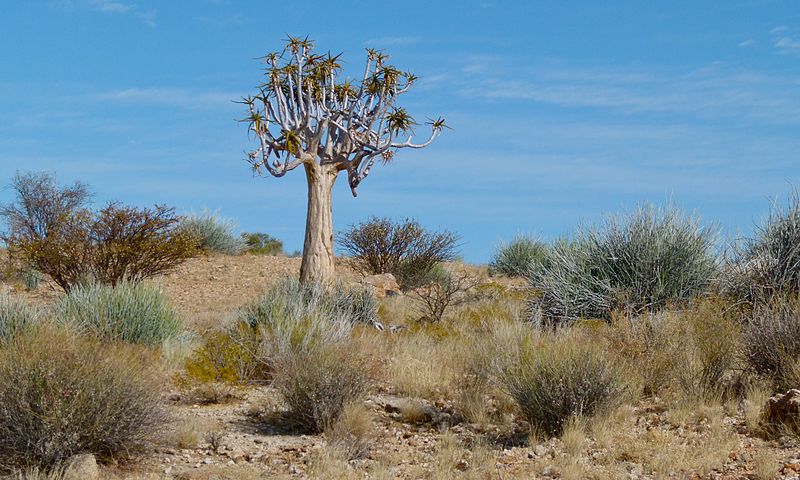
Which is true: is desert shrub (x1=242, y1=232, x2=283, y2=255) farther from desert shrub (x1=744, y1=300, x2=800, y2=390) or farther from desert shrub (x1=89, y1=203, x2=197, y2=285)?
desert shrub (x1=744, y1=300, x2=800, y2=390)

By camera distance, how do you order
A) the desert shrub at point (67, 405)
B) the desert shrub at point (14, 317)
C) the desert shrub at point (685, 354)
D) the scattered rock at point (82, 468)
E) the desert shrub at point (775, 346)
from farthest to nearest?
the desert shrub at point (14, 317), the desert shrub at point (775, 346), the desert shrub at point (685, 354), the desert shrub at point (67, 405), the scattered rock at point (82, 468)

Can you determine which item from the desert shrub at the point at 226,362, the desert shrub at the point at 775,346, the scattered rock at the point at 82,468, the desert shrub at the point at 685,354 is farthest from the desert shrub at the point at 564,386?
the scattered rock at the point at 82,468

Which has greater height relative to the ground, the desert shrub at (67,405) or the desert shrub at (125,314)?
the desert shrub at (125,314)

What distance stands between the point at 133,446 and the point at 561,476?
353cm

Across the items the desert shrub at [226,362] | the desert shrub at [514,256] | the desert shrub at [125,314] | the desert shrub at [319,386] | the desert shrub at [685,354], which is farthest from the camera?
the desert shrub at [514,256]

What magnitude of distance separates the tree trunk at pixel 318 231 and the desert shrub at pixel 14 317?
5.93 m

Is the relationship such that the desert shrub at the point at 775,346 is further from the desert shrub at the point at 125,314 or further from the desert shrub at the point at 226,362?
the desert shrub at the point at 125,314

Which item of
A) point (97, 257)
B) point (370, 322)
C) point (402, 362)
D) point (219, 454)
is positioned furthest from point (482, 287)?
point (219, 454)

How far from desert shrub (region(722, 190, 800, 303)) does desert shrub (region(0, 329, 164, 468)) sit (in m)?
9.23

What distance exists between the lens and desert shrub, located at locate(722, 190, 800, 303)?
1325 cm

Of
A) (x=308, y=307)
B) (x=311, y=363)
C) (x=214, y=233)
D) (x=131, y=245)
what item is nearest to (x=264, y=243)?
(x=214, y=233)

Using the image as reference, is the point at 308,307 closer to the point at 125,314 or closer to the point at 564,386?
→ the point at 125,314

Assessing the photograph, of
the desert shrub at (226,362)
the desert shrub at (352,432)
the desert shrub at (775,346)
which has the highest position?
the desert shrub at (775,346)

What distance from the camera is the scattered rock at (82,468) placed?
681 centimetres
